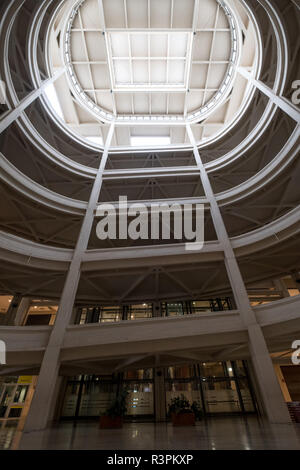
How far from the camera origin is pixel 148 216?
1590 cm

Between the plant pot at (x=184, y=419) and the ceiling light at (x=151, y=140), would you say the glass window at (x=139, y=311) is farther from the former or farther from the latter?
the ceiling light at (x=151, y=140)

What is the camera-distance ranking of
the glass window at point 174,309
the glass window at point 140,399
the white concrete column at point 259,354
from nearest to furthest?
the white concrete column at point 259,354, the glass window at point 140,399, the glass window at point 174,309

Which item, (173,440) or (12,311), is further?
(12,311)

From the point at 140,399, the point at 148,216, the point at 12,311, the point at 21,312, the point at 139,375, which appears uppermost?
the point at 148,216

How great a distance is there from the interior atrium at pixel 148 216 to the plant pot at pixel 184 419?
20.8 inches

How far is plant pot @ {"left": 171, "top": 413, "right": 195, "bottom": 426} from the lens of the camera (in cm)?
826

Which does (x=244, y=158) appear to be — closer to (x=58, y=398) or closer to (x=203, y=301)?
(x=203, y=301)

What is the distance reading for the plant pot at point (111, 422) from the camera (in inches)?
333

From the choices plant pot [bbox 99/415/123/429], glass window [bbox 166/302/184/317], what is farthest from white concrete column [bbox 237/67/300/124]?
plant pot [bbox 99/415/123/429]

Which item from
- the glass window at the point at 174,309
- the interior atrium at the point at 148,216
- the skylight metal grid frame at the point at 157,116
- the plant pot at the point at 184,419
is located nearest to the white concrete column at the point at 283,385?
the interior atrium at the point at 148,216

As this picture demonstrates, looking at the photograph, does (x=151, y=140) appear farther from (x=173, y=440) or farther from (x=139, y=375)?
(x=173, y=440)

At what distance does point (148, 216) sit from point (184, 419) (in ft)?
37.2

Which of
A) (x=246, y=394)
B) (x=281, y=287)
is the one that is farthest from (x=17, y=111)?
(x=281, y=287)
